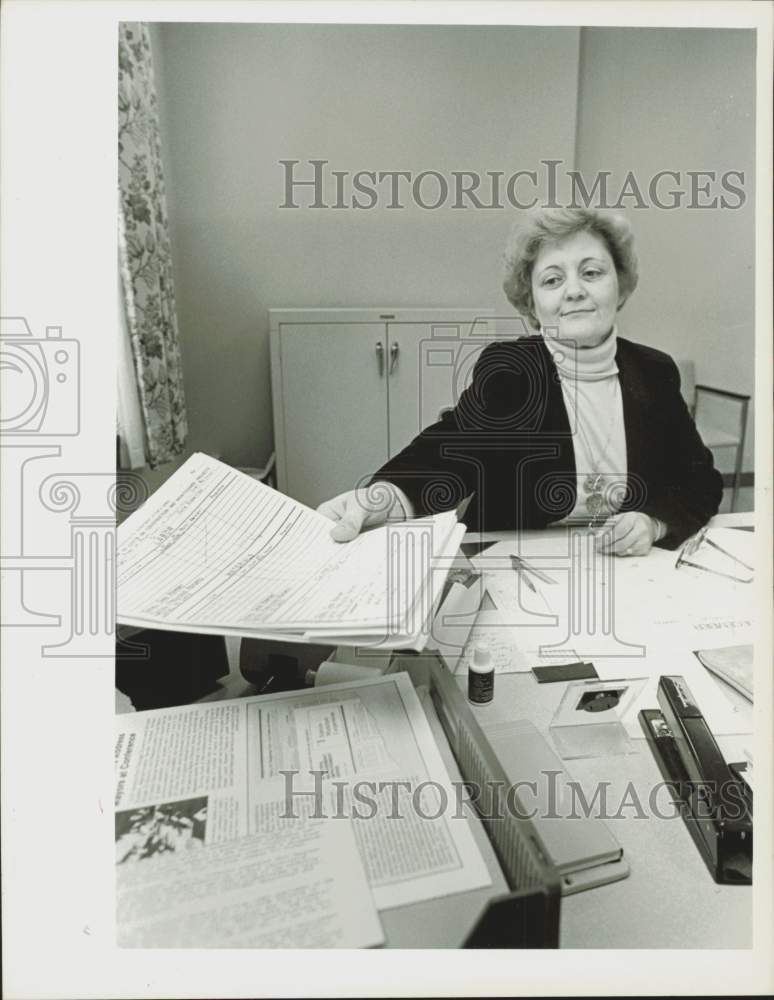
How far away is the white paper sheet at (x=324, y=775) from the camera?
41 cm

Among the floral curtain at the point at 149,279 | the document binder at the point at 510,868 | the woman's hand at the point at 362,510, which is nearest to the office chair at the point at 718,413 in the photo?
the woman's hand at the point at 362,510

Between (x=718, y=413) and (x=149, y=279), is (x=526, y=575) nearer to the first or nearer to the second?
(x=718, y=413)

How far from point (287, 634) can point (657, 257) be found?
0.94 m

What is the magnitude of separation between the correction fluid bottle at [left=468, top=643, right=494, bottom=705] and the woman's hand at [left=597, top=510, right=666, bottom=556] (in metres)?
0.41

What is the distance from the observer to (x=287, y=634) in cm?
47

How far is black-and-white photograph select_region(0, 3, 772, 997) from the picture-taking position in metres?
0.43

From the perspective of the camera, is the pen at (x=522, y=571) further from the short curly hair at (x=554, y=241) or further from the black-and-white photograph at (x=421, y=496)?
the short curly hair at (x=554, y=241)

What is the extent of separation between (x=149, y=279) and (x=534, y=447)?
84 centimetres

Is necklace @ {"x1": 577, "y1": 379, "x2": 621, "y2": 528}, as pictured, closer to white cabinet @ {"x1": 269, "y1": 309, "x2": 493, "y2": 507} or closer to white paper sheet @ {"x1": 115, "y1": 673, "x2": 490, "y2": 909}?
white cabinet @ {"x1": 269, "y1": 309, "x2": 493, "y2": 507}

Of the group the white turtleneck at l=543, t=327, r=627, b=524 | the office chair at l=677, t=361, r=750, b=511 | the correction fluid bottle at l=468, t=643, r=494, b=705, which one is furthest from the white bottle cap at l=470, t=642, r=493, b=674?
the white turtleneck at l=543, t=327, r=627, b=524

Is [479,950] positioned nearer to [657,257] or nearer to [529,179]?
[529,179]

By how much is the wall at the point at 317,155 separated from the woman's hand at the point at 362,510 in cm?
34

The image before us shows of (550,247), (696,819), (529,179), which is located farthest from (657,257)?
(696,819)

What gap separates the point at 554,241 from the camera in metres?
1.09
